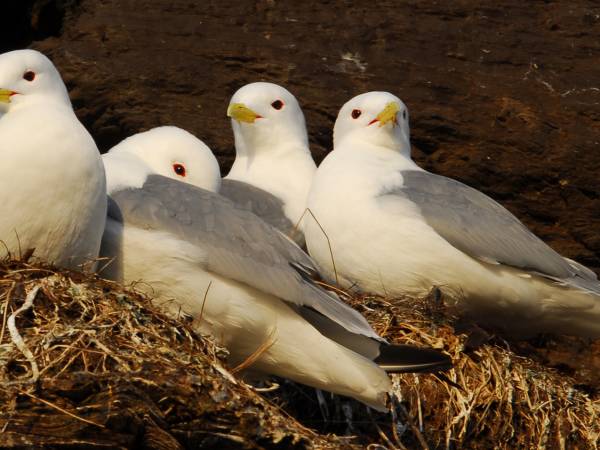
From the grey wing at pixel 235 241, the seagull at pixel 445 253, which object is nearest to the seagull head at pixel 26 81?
the grey wing at pixel 235 241

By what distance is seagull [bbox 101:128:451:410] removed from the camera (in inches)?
238

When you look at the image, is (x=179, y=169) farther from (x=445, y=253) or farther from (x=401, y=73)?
(x=401, y=73)

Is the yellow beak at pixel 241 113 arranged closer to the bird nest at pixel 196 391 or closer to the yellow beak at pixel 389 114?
the yellow beak at pixel 389 114

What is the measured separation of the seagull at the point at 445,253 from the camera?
703 cm

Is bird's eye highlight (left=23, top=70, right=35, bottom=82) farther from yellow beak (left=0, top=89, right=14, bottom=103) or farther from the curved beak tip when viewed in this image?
the curved beak tip

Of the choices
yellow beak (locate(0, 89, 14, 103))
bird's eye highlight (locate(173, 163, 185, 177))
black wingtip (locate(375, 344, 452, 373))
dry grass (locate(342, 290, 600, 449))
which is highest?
yellow beak (locate(0, 89, 14, 103))

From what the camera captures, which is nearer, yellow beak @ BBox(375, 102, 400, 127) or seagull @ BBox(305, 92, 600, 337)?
seagull @ BBox(305, 92, 600, 337)

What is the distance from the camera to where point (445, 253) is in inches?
276

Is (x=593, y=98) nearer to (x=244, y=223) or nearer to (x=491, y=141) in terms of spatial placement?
(x=491, y=141)

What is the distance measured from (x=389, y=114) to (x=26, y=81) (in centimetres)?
226

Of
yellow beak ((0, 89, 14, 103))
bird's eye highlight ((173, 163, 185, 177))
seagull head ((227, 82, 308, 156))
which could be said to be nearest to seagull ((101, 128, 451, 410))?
yellow beak ((0, 89, 14, 103))

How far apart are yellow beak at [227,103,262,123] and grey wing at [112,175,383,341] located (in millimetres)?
2004

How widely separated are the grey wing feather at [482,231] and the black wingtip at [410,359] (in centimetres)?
109

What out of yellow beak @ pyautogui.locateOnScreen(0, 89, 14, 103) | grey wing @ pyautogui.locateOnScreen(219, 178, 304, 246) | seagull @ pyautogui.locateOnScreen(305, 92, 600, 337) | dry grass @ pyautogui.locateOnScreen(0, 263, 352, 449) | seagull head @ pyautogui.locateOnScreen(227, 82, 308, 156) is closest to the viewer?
dry grass @ pyautogui.locateOnScreen(0, 263, 352, 449)
